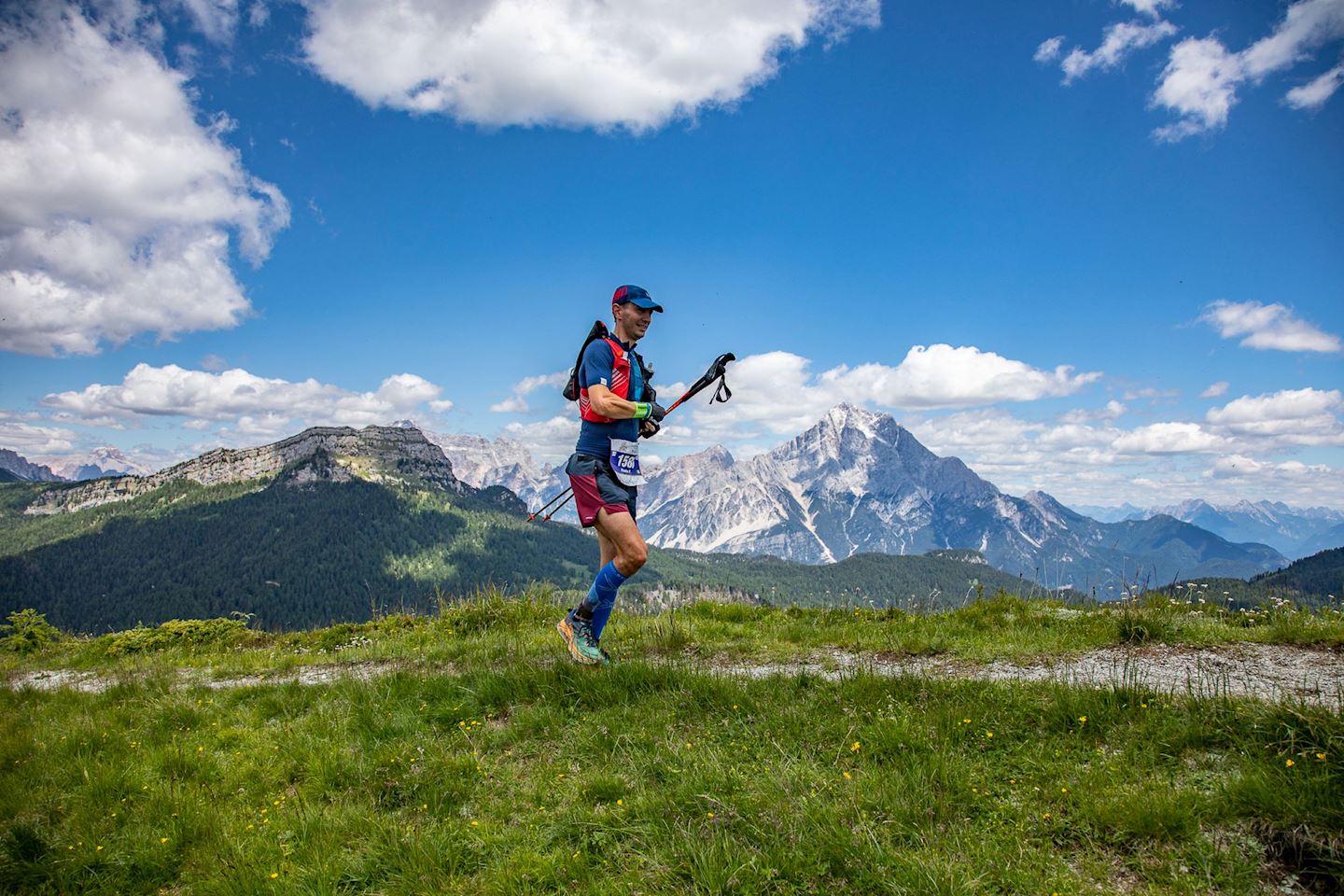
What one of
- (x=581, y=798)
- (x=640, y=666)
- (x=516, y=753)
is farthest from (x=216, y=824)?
(x=640, y=666)

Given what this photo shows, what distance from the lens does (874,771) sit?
4.73 m

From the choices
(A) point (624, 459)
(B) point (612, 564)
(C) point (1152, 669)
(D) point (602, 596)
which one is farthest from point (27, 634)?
(C) point (1152, 669)

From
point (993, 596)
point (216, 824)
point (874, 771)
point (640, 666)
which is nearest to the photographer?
point (874, 771)

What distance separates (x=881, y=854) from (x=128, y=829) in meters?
5.61

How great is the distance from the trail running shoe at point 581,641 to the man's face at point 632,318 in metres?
3.59

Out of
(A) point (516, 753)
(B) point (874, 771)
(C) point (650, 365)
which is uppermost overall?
(C) point (650, 365)

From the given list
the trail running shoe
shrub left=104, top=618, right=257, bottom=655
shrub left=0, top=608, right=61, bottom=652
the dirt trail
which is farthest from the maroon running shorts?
shrub left=0, top=608, right=61, bottom=652

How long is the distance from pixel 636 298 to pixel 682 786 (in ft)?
17.2

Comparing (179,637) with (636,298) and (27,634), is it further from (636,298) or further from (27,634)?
(636,298)

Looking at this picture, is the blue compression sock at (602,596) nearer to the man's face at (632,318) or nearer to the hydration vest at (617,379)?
the hydration vest at (617,379)

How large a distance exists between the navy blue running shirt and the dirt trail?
285 cm

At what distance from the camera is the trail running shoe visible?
778cm

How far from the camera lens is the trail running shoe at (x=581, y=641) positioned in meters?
7.78

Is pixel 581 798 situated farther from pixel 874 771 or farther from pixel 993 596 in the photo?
pixel 993 596
